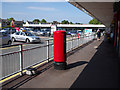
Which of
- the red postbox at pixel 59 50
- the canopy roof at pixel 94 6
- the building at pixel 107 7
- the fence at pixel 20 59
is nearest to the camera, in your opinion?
the fence at pixel 20 59

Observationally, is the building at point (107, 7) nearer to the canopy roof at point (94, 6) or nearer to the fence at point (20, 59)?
the canopy roof at point (94, 6)

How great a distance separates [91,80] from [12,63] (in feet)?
9.56

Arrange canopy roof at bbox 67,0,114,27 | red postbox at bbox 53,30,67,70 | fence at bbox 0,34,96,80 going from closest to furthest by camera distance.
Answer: fence at bbox 0,34,96,80, red postbox at bbox 53,30,67,70, canopy roof at bbox 67,0,114,27

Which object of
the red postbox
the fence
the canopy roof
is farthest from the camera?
the canopy roof

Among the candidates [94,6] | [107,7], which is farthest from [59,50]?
[107,7]

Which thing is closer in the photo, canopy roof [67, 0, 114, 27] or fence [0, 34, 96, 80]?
fence [0, 34, 96, 80]

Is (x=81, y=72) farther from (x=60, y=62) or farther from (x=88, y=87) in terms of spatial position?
(x=88, y=87)

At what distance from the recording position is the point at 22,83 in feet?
15.7

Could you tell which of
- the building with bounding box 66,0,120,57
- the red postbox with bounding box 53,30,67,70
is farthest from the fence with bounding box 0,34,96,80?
the building with bounding box 66,0,120,57

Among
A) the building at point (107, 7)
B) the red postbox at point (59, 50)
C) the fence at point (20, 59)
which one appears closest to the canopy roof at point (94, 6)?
the building at point (107, 7)

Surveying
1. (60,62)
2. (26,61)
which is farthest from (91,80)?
(26,61)

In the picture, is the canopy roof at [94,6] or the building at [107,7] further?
the canopy roof at [94,6]

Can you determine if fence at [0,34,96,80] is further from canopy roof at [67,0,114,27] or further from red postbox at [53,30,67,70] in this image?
canopy roof at [67,0,114,27]

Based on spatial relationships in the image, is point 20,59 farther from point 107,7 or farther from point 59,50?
point 107,7
